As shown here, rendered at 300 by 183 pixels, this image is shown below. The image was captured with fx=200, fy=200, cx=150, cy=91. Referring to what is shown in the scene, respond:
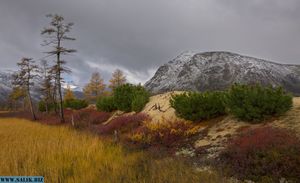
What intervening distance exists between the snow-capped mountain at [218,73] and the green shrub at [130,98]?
320 ft

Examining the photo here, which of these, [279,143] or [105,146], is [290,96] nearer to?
[279,143]

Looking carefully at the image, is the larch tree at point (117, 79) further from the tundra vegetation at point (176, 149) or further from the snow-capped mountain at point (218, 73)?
A: the snow-capped mountain at point (218, 73)

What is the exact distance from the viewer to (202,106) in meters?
11.4

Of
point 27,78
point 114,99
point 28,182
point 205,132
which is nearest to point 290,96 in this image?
point 205,132

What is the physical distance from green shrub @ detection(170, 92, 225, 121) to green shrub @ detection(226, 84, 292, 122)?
1.82 m

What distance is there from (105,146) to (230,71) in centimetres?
15193

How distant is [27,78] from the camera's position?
30438 millimetres

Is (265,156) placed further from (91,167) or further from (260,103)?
(91,167)

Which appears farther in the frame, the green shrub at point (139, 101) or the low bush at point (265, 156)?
the green shrub at point (139, 101)

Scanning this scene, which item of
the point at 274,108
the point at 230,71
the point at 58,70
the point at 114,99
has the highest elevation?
the point at 230,71

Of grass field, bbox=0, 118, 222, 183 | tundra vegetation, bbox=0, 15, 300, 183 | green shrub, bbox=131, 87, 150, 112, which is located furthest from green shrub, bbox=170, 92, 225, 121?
green shrub, bbox=131, 87, 150, 112

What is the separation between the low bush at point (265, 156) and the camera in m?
4.98

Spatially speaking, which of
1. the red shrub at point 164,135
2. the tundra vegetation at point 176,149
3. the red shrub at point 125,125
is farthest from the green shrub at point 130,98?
the red shrub at point 164,135

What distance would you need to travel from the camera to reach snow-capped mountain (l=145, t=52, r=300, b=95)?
12875cm
